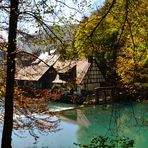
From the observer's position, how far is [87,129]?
2055 centimetres

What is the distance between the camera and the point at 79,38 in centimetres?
451

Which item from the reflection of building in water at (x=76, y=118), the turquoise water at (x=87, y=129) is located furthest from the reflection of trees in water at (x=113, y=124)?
the reflection of building in water at (x=76, y=118)

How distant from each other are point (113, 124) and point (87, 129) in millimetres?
1753

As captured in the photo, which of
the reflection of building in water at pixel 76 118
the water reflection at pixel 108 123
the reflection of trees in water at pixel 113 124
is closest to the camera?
the water reflection at pixel 108 123

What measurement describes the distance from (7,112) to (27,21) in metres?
1.69

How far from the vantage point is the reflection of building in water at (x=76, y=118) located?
74.8ft

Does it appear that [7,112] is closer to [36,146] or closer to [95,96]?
[36,146]

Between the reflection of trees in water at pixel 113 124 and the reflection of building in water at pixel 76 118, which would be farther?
the reflection of building in water at pixel 76 118

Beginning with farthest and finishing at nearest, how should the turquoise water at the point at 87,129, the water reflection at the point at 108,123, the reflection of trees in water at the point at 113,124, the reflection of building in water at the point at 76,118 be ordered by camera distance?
the reflection of building in water at the point at 76,118
the reflection of trees in water at the point at 113,124
the water reflection at the point at 108,123
the turquoise water at the point at 87,129

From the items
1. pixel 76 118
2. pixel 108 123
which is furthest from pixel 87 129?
pixel 76 118

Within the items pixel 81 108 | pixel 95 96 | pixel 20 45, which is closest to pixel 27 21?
pixel 20 45

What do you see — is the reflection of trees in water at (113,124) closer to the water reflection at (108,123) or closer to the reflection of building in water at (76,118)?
the water reflection at (108,123)

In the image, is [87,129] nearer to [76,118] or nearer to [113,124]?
[113,124]

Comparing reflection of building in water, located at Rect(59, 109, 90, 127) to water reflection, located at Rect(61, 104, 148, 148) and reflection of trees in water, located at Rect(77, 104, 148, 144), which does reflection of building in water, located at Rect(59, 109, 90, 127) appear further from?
reflection of trees in water, located at Rect(77, 104, 148, 144)
